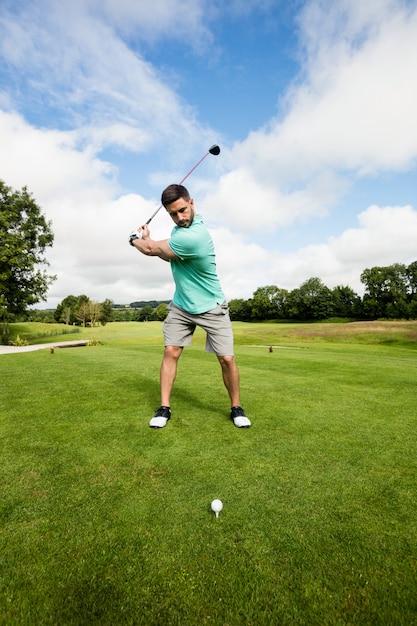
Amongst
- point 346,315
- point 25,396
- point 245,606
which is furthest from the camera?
point 346,315

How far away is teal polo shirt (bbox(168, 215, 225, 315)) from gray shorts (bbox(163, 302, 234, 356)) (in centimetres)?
9

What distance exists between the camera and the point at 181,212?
3.87 m

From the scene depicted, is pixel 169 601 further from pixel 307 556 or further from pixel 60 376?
pixel 60 376

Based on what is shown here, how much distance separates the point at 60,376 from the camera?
6207 millimetres

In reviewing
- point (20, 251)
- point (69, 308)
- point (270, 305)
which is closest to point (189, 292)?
point (20, 251)

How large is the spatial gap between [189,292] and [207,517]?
2616 mm

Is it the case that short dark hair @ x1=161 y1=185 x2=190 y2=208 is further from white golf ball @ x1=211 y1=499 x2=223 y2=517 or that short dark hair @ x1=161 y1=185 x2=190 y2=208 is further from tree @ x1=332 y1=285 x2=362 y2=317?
tree @ x1=332 y1=285 x2=362 y2=317

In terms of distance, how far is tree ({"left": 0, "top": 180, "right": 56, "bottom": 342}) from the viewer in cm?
2861

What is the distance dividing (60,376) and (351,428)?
17.0ft

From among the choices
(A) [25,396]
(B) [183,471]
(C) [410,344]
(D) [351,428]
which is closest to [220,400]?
(D) [351,428]

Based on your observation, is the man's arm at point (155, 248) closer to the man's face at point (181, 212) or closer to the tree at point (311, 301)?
the man's face at point (181, 212)

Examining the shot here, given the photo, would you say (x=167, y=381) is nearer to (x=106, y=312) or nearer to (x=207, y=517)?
(x=207, y=517)

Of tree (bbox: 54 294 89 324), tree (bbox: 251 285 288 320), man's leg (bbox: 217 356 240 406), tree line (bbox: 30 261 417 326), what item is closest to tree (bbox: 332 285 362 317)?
tree line (bbox: 30 261 417 326)

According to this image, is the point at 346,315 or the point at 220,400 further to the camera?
the point at 346,315
